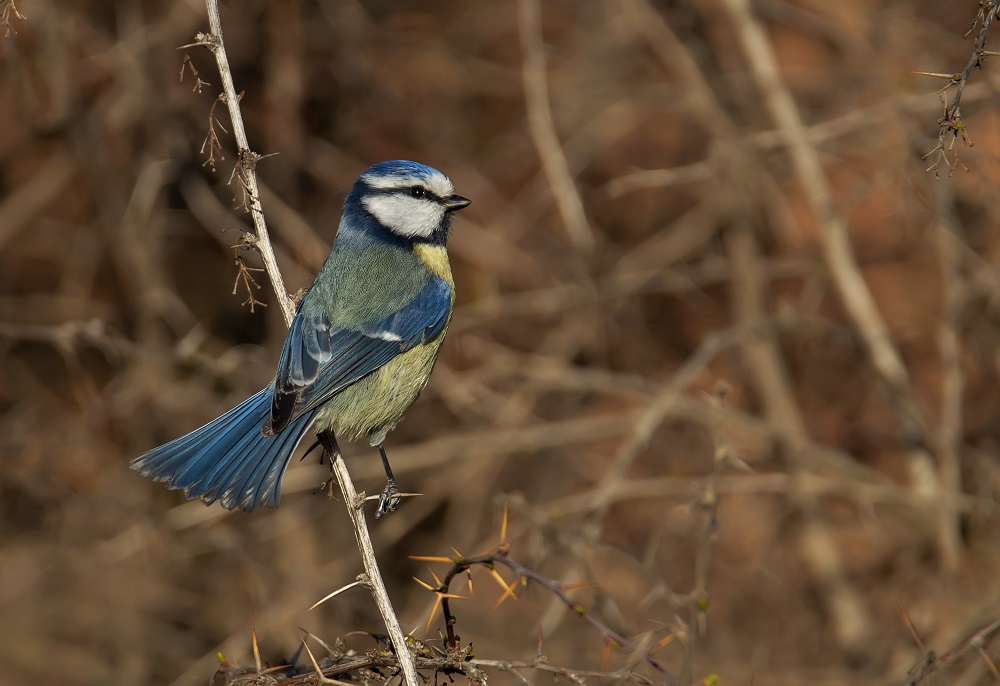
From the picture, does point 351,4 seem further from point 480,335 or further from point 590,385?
point 590,385

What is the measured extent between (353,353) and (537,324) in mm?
3257

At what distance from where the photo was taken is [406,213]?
4008 millimetres

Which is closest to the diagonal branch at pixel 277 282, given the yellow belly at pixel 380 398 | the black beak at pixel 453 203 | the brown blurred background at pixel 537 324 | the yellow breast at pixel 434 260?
the yellow belly at pixel 380 398

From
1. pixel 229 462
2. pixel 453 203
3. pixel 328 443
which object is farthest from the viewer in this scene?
pixel 453 203

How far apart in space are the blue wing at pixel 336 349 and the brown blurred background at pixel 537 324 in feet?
3.09

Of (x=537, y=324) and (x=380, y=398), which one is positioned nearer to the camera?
(x=380, y=398)

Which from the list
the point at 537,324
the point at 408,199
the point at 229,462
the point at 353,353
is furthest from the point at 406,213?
the point at 537,324

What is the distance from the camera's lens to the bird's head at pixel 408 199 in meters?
3.98

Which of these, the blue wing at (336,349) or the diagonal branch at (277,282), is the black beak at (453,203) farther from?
the diagonal branch at (277,282)

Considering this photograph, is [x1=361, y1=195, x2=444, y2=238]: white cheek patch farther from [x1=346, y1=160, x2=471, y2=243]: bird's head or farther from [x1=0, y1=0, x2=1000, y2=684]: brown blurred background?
[x1=0, y1=0, x2=1000, y2=684]: brown blurred background

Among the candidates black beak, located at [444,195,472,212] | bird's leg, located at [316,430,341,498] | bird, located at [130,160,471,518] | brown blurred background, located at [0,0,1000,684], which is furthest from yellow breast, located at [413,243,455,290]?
brown blurred background, located at [0,0,1000,684]

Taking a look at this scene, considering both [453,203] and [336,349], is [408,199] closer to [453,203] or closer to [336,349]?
[453,203]

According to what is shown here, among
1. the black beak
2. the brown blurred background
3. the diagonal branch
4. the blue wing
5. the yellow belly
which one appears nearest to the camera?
the diagonal branch

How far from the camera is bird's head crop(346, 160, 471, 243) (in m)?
3.98
